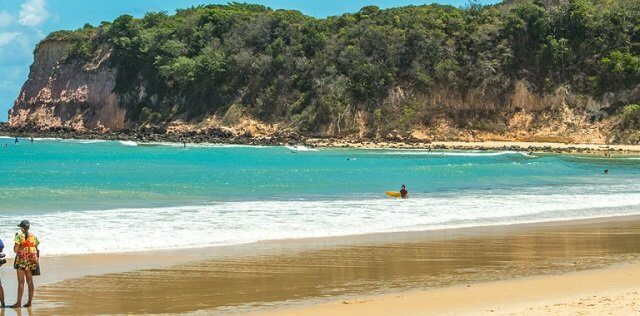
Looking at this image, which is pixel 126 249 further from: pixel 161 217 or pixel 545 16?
pixel 545 16

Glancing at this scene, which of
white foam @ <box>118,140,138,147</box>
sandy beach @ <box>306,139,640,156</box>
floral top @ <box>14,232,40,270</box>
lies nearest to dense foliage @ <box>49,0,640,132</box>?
sandy beach @ <box>306,139,640,156</box>

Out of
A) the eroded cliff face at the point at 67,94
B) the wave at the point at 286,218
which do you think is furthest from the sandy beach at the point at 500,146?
the wave at the point at 286,218

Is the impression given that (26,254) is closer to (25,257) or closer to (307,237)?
(25,257)

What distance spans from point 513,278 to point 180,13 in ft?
341

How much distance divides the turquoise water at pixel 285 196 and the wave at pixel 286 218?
0.03 m

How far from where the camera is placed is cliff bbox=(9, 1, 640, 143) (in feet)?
257

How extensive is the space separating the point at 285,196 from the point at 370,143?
49037 millimetres

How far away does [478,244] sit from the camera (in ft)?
58.7

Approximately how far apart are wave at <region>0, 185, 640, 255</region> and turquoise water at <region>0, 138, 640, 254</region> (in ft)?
0.09

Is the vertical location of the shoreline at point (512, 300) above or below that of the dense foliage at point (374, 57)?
below

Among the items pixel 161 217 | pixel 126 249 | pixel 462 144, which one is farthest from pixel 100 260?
pixel 462 144

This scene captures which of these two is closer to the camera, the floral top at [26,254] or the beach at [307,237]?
the floral top at [26,254]

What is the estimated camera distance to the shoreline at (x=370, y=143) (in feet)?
226

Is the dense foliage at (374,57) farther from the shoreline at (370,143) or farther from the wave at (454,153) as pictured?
the wave at (454,153)
